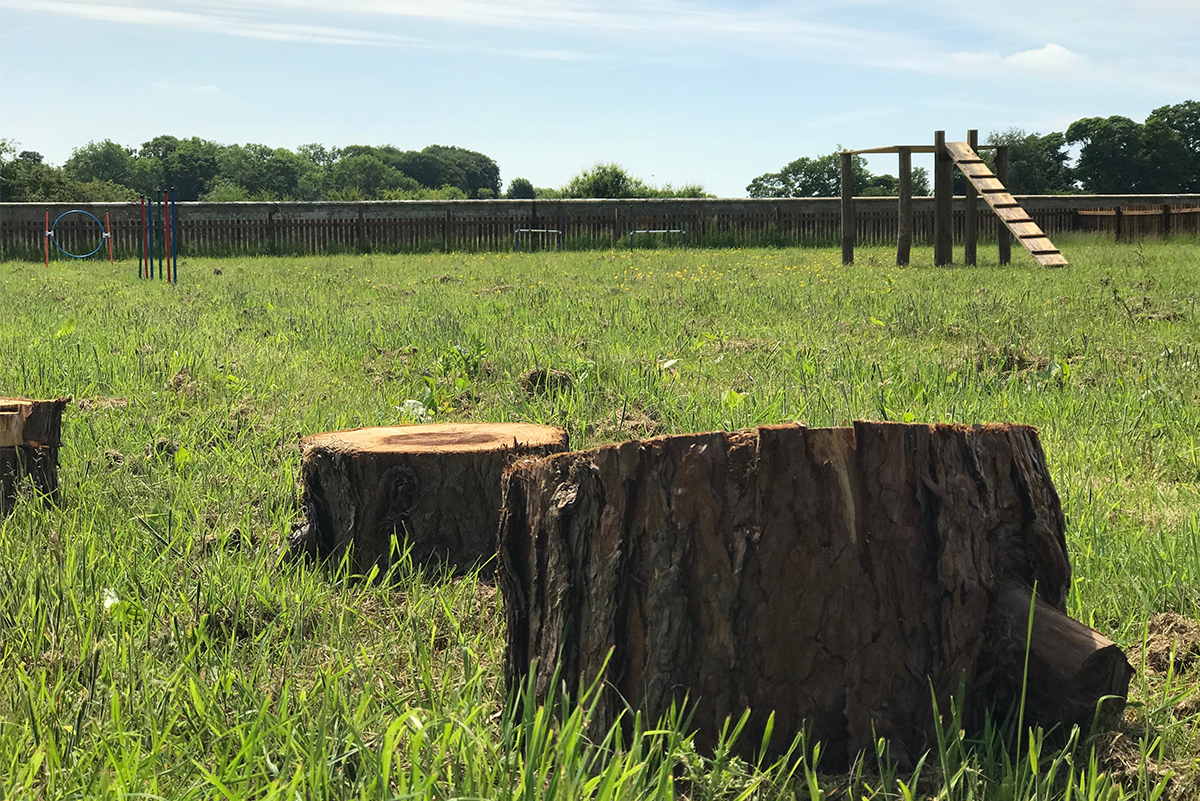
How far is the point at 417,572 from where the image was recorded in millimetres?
2844

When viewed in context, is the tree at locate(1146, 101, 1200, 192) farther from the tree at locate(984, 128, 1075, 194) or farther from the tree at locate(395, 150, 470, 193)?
the tree at locate(395, 150, 470, 193)

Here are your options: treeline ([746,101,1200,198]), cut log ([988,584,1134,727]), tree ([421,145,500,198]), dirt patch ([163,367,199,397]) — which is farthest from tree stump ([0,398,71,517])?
tree ([421,145,500,198])

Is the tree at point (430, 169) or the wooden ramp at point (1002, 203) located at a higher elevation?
the tree at point (430, 169)

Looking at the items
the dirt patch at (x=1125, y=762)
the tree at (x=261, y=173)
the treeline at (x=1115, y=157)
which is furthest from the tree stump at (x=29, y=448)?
the tree at (x=261, y=173)

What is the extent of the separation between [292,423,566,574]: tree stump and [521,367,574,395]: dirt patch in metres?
2.02

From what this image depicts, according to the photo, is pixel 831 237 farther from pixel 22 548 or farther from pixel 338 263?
pixel 22 548

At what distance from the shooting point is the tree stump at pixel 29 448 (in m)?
3.28

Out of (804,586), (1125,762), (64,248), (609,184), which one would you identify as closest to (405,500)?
(804,586)

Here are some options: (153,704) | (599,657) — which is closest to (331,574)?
(153,704)

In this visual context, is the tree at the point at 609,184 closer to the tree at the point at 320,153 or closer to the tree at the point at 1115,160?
the tree at the point at 1115,160

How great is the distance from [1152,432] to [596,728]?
3.39m

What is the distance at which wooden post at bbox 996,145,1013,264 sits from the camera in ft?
46.1

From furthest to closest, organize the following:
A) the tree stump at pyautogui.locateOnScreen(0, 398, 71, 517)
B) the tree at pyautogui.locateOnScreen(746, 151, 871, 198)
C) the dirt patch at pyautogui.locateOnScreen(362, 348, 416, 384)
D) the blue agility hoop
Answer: the tree at pyautogui.locateOnScreen(746, 151, 871, 198)
the blue agility hoop
the dirt patch at pyautogui.locateOnScreen(362, 348, 416, 384)
the tree stump at pyautogui.locateOnScreen(0, 398, 71, 517)

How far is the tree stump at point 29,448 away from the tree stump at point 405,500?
1003 mm
